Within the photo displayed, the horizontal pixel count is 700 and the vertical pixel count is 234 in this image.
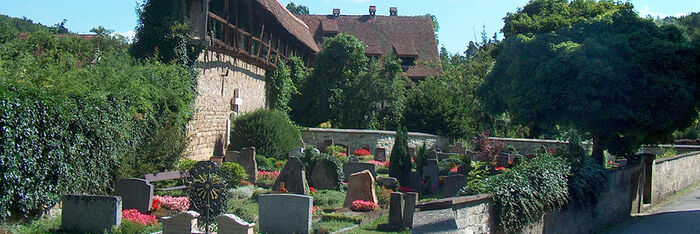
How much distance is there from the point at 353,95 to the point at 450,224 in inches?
1121

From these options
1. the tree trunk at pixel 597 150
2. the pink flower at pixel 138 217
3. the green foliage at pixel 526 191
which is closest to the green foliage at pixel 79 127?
the pink flower at pixel 138 217

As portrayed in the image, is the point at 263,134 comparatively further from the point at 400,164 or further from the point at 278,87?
the point at 400,164

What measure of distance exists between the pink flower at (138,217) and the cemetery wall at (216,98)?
310 inches

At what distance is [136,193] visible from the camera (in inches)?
505

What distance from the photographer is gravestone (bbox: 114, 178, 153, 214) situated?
12773 mm

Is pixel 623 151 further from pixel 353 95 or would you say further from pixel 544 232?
pixel 353 95

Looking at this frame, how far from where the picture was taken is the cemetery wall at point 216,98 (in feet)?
72.8

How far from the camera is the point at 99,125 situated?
44.7ft

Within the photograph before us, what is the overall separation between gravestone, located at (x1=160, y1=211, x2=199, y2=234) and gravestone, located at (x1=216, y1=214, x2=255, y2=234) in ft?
1.44

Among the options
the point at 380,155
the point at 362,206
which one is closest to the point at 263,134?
the point at 380,155

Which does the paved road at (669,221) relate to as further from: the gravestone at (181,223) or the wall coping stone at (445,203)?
the gravestone at (181,223)

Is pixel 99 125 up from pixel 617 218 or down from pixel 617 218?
up

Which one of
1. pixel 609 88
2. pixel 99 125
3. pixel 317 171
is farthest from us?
pixel 317 171

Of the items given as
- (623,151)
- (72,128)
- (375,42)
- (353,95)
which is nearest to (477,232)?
(72,128)
